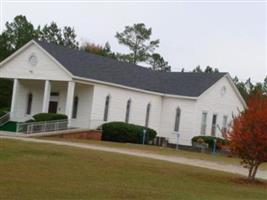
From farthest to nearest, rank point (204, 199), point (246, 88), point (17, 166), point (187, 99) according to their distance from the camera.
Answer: point (246, 88) → point (187, 99) → point (17, 166) → point (204, 199)

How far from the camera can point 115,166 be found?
2097cm

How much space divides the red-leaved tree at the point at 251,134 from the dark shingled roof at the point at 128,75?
72.6 ft

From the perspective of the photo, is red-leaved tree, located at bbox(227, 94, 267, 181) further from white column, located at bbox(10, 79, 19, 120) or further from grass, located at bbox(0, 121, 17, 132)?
white column, located at bbox(10, 79, 19, 120)

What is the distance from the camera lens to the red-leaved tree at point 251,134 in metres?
21.6

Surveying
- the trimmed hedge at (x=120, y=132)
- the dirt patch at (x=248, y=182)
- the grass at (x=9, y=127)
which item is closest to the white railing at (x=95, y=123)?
the trimmed hedge at (x=120, y=132)

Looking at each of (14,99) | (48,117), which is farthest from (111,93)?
(14,99)

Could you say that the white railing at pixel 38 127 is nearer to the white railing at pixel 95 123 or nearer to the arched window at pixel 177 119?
the white railing at pixel 95 123

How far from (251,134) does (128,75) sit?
28.9m

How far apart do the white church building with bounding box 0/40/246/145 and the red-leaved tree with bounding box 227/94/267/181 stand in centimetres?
1889

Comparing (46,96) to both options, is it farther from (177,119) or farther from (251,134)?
(251,134)

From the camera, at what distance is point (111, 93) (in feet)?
150

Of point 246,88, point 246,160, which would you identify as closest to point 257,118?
point 246,160

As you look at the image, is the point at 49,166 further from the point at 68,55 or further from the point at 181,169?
the point at 68,55

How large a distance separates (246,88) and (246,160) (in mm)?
68763
